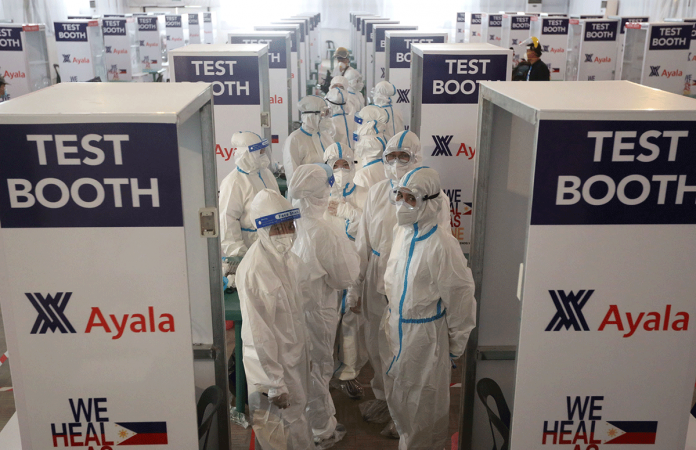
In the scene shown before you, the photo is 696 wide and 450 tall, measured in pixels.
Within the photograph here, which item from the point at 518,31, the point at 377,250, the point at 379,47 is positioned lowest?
the point at 377,250

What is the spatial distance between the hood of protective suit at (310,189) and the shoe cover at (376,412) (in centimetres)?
141

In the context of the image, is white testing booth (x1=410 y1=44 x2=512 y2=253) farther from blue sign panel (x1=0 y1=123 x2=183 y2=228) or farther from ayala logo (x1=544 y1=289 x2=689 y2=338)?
blue sign panel (x1=0 y1=123 x2=183 y2=228)

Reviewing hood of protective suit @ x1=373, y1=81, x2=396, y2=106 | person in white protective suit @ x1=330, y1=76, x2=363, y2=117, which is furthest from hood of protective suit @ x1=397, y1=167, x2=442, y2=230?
person in white protective suit @ x1=330, y1=76, x2=363, y2=117

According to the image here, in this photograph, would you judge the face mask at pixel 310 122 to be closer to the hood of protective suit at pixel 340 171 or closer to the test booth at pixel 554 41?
the hood of protective suit at pixel 340 171

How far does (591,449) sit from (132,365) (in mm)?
1687

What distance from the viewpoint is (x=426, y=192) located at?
3.18m

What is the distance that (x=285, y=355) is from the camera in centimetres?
311

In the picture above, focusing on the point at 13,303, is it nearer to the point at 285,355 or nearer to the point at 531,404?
the point at 285,355

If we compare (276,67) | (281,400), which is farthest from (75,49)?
(281,400)

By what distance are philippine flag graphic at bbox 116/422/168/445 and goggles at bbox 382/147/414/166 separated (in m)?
2.63

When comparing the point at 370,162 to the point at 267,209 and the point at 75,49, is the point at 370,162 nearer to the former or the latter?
the point at 267,209

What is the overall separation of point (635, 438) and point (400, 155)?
2.51 m

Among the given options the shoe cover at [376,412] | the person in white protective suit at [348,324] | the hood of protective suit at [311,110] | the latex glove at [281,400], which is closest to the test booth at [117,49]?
the hood of protective suit at [311,110]

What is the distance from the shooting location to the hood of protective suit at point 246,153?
4.59 m
